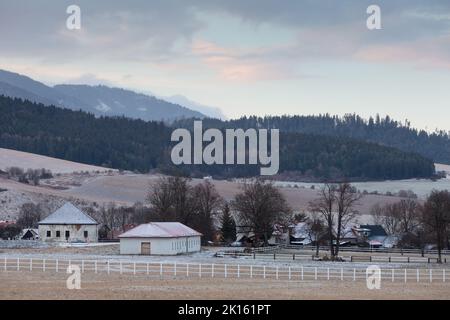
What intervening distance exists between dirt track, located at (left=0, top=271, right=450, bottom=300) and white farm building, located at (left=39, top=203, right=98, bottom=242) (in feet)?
137

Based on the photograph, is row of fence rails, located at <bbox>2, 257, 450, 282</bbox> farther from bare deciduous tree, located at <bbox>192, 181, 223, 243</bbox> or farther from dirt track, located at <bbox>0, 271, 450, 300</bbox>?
bare deciduous tree, located at <bbox>192, 181, 223, 243</bbox>

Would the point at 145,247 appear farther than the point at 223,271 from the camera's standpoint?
Yes

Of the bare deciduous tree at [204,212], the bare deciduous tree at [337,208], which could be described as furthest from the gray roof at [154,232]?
the bare deciduous tree at [204,212]

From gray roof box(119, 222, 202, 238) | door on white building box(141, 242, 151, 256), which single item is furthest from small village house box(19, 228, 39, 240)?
door on white building box(141, 242, 151, 256)

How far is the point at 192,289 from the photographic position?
43.4 meters

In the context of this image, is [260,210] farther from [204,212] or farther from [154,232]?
[154,232]

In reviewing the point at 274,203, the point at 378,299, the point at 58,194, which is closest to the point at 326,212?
the point at 274,203

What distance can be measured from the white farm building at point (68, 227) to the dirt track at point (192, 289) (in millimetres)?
41806

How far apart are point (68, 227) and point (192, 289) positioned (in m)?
52.3

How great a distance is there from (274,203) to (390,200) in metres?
93.3

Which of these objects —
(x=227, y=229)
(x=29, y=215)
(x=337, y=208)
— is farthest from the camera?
(x=29, y=215)

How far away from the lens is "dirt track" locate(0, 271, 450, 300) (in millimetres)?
39875

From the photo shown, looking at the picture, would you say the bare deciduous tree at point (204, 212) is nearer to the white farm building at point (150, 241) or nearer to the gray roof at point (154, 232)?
the gray roof at point (154, 232)

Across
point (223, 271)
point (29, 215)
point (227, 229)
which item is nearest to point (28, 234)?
point (227, 229)
